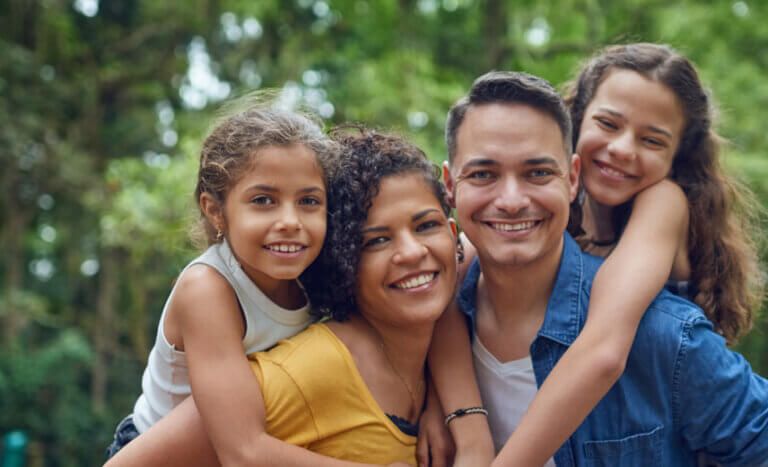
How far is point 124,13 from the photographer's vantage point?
13367 millimetres

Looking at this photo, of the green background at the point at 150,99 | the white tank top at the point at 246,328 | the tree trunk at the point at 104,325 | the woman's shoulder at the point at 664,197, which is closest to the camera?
the white tank top at the point at 246,328

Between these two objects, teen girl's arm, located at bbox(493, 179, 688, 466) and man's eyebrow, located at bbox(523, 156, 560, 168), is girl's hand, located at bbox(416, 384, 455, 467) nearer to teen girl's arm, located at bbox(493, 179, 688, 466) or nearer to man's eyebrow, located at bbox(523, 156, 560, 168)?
teen girl's arm, located at bbox(493, 179, 688, 466)

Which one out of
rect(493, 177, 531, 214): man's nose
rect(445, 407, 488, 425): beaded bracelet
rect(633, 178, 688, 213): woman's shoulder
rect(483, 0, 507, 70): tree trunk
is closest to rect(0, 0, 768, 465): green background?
rect(483, 0, 507, 70): tree trunk

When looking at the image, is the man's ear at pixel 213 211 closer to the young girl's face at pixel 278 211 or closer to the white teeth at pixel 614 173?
the young girl's face at pixel 278 211

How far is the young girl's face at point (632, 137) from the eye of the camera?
2578 millimetres

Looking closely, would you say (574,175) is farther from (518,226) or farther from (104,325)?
(104,325)

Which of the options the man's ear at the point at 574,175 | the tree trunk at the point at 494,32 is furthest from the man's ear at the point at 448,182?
the tree trunk at the point at 494,32

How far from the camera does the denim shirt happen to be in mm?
2084

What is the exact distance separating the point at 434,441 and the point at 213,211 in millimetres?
1159

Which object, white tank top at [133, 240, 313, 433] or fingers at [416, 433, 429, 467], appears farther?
white tank top at [133, 240, 313, 433]

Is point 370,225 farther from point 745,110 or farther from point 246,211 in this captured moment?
point 745,110

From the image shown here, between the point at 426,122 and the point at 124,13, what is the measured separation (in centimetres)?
794

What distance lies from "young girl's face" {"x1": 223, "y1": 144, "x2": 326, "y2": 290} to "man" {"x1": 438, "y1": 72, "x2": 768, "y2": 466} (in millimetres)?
533

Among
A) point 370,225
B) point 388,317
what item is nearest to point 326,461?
point 388,317
